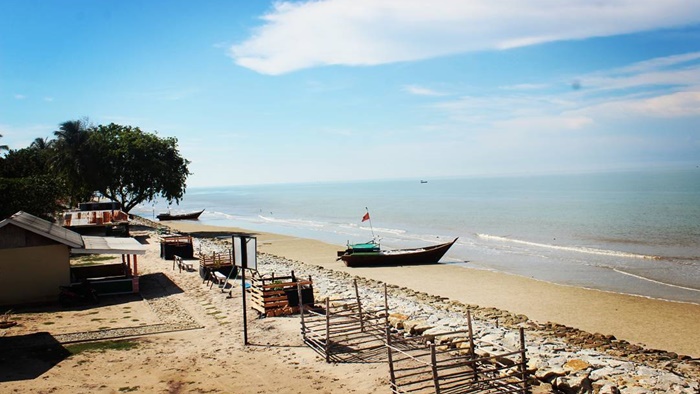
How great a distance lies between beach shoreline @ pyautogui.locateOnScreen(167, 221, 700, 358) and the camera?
1666 centimetres

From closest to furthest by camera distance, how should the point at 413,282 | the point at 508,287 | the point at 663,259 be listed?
the point at 508,287 → the point at 413,282 → the point at 663,259

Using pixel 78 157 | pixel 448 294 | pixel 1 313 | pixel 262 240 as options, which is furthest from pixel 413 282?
pixel 78 157

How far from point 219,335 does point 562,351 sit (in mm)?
8691

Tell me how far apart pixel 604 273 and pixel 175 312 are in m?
22.8

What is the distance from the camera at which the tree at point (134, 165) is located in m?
46.6

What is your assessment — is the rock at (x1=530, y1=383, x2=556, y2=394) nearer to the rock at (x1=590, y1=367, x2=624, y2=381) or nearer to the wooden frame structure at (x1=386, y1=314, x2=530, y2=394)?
the wooden frame structure at (x1=386, y1=314, x2=530, y2=394)

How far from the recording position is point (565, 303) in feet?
69.3

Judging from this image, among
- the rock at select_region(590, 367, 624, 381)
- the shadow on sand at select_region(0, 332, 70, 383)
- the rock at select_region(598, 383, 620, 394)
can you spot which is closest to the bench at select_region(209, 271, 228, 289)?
the shadow on sand at select_region(0, 332, 70, 383)

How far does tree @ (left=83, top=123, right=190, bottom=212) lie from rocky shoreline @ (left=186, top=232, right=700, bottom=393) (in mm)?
30759

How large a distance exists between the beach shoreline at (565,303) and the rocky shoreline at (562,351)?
5.82 feet

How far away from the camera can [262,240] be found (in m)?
46.8

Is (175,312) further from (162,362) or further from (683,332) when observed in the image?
(683,332)

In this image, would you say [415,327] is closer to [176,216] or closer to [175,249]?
[175,249]

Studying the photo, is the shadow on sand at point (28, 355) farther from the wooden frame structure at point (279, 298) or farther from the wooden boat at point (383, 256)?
the wooden boat at point (383, 256)
